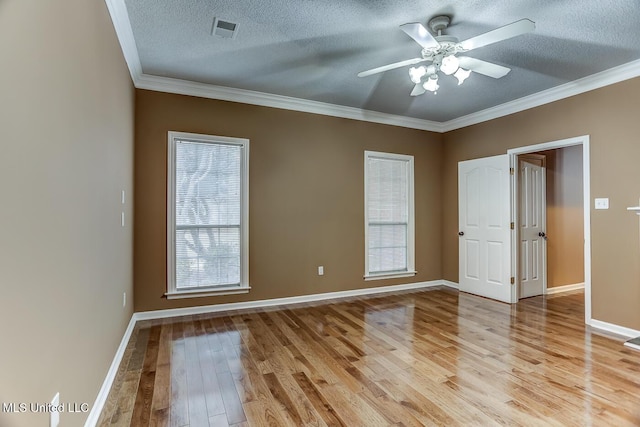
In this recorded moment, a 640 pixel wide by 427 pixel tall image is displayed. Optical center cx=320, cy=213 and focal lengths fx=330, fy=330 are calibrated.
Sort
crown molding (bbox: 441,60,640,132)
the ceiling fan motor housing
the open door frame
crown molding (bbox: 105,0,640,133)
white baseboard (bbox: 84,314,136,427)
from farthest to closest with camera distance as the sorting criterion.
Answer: the open door frame, crown molding (bbox: 441,60,640,132), crown molding (bbox: 105,0,640,133), the ceiling fan motor housing, white baseboard (bbox: 84,314,136,427)

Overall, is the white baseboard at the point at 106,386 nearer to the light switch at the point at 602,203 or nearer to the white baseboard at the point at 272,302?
the white baseboard at the point at 272,302

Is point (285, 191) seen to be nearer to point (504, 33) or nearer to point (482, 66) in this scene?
point (482, 66)

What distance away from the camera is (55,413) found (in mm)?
1319

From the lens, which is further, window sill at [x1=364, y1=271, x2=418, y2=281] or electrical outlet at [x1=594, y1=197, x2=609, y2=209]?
window sill at [x1=364, y1=271, x2=418, y2=281]

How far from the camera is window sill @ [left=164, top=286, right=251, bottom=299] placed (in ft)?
12.7

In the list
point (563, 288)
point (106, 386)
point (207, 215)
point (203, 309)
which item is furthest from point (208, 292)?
point (563, 288)

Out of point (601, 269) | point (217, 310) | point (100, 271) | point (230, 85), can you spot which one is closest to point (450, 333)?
point (601, 269)

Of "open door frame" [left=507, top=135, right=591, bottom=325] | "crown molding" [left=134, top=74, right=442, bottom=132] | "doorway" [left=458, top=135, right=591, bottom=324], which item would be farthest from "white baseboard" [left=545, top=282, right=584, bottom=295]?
"crown molding" [left=134, top=74, right=442, bottom=132]

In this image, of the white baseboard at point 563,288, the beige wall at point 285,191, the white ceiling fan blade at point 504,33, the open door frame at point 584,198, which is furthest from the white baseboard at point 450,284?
the white ceiling fan blade at point 504,33

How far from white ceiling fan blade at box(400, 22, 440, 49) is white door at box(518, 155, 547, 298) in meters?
3.04

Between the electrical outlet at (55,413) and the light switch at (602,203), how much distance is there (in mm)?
4733

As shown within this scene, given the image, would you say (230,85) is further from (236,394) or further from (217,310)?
(236,394)

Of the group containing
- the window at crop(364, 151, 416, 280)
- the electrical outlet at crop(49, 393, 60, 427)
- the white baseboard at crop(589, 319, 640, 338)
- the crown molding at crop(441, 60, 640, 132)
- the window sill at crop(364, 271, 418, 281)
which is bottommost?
the white baseboard at crop(589, 319, 640, 338)

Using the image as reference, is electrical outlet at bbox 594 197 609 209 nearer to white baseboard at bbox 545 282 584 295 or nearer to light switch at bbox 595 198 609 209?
light switch at bbox 595 198 609 209
